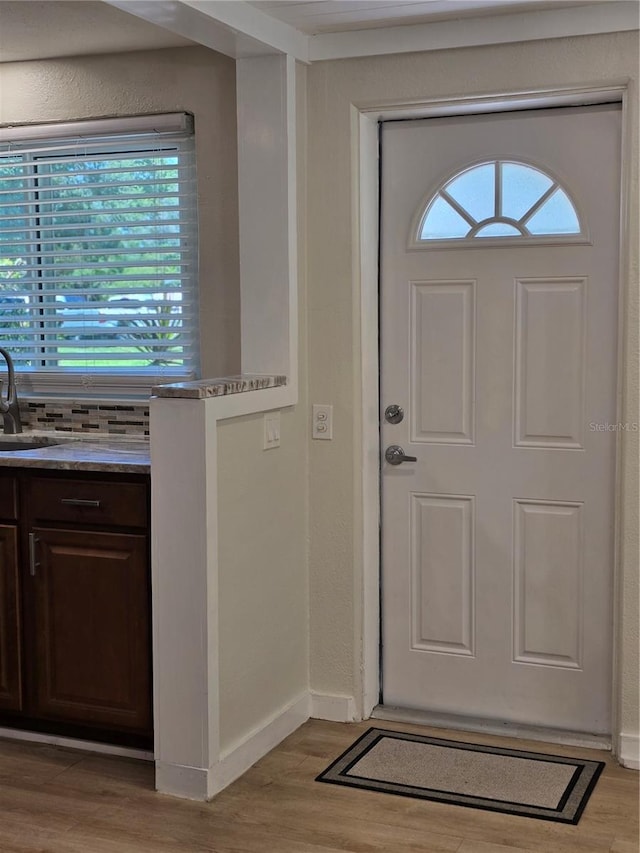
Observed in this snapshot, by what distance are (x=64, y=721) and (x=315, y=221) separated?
1.87 meters

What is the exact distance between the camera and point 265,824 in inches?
117

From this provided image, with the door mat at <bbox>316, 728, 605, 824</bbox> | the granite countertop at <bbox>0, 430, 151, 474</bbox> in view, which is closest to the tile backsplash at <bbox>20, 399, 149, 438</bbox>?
the granite countertop at <bbox>0, 430, 151, 474</bbox>

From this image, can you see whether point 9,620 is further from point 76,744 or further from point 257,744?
point 257,744

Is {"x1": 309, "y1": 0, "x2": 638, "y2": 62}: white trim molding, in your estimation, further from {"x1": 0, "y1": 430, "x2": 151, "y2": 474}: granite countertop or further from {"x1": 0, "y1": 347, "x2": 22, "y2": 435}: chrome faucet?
{"x1": 0, "y1": 347, "x2": 22, "y2": 435}: chrome faucet

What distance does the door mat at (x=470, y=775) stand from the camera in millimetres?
3074

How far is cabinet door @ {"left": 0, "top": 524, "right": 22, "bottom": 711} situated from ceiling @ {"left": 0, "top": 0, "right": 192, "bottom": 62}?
1.65 m

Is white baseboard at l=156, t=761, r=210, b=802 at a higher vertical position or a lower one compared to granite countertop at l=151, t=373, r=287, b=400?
lower

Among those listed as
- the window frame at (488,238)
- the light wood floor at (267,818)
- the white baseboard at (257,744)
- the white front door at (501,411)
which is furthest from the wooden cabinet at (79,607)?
the window frame at (488,238)

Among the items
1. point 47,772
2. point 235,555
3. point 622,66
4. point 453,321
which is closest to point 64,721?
point 47,772

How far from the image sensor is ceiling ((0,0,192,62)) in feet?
10.9

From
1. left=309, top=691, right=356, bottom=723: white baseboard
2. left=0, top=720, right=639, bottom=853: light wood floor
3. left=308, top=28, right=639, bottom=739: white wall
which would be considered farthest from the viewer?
left=309, top=691, right=356, bottom=723: white baseboard

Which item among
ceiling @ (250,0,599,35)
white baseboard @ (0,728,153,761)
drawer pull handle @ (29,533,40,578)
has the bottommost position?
white baseboard @ (0,728,153,761)

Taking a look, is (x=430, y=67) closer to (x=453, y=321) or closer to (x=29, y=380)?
(x=453, y=321)

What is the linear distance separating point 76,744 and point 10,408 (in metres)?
1.31
